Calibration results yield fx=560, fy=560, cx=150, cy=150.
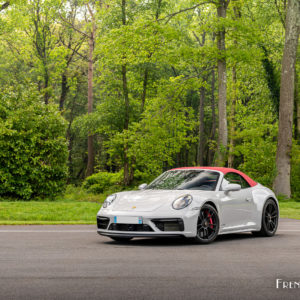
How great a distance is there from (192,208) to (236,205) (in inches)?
63.0

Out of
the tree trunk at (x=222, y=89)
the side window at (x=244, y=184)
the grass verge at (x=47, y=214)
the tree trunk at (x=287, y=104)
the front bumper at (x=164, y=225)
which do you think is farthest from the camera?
the tree trunk at (x=222, y=89)

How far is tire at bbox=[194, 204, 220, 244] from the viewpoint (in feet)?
32.8

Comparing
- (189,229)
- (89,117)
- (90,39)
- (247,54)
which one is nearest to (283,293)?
(189,229)

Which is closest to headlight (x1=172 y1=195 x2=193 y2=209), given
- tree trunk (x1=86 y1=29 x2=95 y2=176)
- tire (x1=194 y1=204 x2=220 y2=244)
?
tire (x1=194 y1=204 x2=220 y2=244)

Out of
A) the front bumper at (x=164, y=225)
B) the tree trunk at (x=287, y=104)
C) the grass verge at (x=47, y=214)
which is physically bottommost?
the grass verge at (x=47, y=214)

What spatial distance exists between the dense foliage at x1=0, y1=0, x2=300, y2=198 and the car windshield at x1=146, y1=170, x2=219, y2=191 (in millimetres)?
13095

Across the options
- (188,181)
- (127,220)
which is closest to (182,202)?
(127,220)

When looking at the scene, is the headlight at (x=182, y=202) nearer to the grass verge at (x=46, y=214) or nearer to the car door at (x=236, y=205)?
the car door at (x=236, y=205)

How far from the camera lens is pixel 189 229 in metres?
9.70

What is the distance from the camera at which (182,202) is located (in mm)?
9875

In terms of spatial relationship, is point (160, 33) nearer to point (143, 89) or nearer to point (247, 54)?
point (247, 54)

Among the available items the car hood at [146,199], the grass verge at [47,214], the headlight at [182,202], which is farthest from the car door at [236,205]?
the grass verge at [47,214]

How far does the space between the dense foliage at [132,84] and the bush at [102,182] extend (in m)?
0.09

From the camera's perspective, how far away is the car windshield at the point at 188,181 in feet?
35.6
